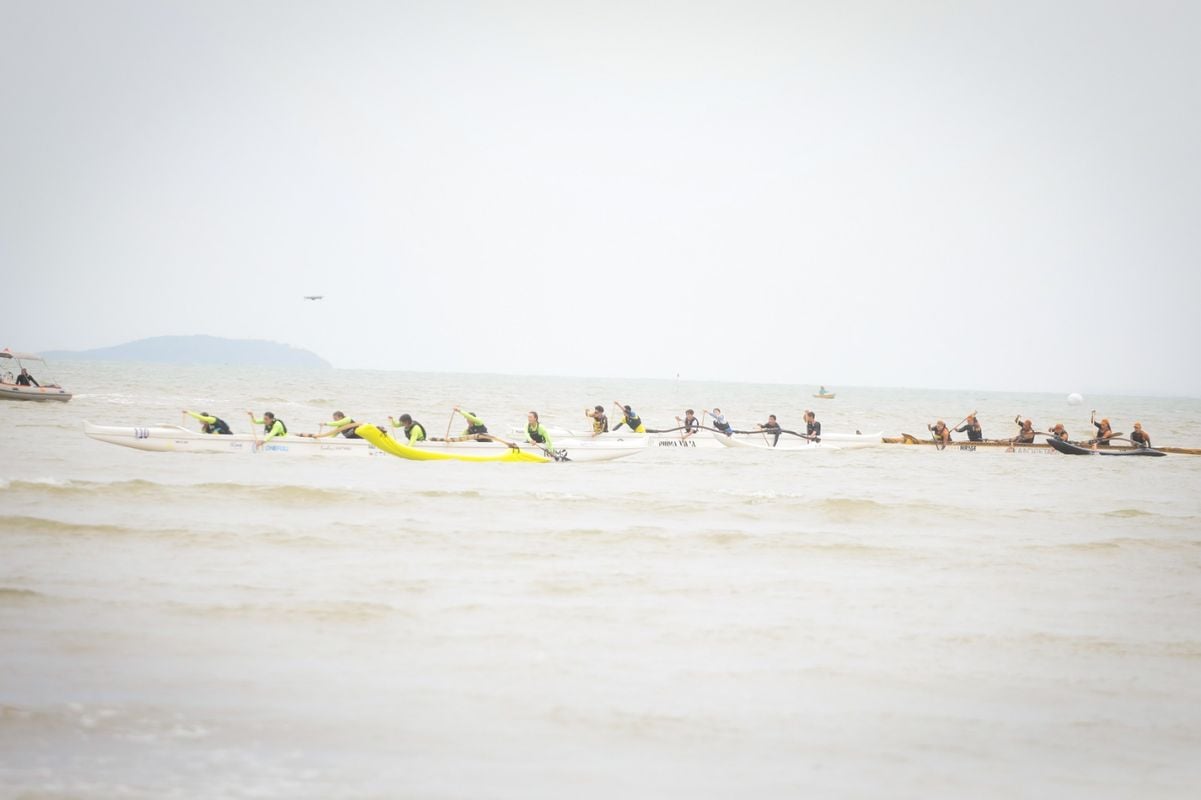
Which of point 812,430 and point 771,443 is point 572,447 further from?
point 812,430

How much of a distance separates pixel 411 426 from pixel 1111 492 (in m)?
16.6

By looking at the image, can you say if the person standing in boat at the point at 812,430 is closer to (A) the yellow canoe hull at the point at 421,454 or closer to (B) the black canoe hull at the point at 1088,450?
(B) the black canoe hull at the point at 1088,450

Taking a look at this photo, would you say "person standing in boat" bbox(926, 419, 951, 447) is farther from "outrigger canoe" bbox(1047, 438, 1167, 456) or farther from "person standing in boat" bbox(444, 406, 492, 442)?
"person standing in boat" bbox(444, 406, 492, 442)

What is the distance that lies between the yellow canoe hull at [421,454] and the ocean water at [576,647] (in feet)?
15.3

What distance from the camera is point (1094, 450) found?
98.3ft

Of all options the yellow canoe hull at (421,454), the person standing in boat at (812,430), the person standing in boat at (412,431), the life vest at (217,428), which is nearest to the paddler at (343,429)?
the yellow canoe hull at (421,454)

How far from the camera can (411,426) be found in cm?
2214

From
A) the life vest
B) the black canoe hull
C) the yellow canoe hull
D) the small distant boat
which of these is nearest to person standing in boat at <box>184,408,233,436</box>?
the life vest

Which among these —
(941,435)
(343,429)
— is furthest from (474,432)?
(941,435)

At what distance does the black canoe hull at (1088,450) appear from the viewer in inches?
1169

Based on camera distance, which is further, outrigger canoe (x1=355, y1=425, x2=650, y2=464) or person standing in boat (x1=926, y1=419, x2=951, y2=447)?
person standing in boat (x1=926, y1=419, x2=951, y2=447)

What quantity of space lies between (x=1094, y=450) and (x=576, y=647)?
27.5 m

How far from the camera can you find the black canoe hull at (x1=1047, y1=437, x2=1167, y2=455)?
29688 mm

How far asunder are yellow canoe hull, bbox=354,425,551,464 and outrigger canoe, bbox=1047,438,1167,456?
18038 mm
